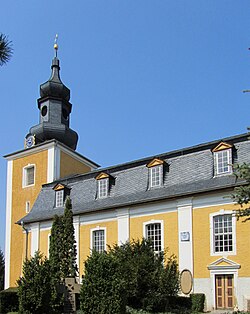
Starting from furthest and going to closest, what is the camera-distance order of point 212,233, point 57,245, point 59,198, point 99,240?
point 59,198 → point 99,240 → point 57,245 → point 212,233

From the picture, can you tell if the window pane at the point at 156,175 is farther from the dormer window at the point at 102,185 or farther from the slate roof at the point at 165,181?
the dormer window at the point at 102,185

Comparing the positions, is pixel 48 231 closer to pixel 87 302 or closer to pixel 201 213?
pixel 201 213

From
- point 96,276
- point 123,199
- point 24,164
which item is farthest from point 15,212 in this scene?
point 96,276

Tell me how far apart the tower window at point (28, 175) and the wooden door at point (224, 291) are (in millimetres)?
19530

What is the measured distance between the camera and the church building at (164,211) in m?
24.3

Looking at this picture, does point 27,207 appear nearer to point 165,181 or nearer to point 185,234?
point 165,181

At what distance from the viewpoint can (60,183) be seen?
34.8 metres

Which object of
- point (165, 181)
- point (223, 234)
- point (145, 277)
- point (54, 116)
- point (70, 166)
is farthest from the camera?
point (54, 116)

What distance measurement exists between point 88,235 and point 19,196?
11172 millimetres

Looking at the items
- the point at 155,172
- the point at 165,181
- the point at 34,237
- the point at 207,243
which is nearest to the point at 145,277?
the point at 207,243

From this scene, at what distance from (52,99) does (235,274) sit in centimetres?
2292

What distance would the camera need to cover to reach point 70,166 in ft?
133

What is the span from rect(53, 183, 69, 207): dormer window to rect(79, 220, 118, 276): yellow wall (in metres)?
3.53

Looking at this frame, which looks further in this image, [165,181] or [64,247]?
[165,181]
